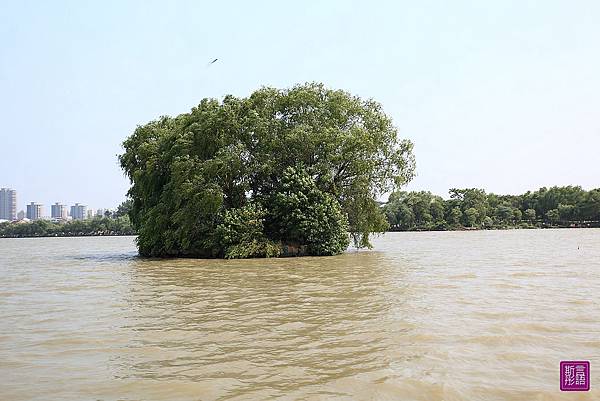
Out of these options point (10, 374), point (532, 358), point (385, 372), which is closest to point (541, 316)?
point (532, 358)

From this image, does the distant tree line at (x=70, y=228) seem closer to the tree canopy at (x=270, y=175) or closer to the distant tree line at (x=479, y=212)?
the distant tree line at (x=479, y=212)

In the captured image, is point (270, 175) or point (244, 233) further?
point (270, 175)

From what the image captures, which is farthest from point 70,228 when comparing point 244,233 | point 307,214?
point 307,214

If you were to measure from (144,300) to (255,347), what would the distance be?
5907 millimetres

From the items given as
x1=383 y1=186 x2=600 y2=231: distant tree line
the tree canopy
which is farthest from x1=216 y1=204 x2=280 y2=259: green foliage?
x1=383 y1=186 x2=600 y2=231: distant tree line

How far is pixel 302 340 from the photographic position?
7461mm

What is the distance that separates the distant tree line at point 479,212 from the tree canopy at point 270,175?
5524cm

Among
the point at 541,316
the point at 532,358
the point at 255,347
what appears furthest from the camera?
the point at 541,316

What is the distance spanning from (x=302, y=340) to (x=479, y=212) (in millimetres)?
85891

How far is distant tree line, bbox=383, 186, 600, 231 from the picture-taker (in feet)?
283

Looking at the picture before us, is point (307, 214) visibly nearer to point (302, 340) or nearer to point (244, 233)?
point (244, 233)

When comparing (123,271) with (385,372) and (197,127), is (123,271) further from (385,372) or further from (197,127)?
(385,372)

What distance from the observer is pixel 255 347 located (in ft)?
23.2

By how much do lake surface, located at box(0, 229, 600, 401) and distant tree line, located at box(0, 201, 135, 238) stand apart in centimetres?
9590
